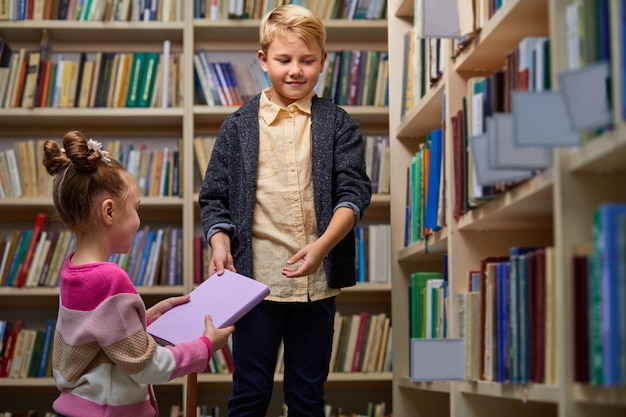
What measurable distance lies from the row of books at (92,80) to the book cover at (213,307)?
5.48 feet

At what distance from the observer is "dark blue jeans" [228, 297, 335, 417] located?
2.16m

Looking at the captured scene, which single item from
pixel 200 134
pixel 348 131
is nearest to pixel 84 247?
pixel 348 131

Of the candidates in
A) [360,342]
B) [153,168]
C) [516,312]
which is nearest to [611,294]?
[516,312]

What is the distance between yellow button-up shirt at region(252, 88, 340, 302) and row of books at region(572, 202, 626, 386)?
1.02 m

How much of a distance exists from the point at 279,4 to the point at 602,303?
2679 millimetres

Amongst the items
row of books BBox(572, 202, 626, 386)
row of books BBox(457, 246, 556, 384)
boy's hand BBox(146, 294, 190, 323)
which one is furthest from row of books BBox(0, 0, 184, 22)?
row of books BBox(572, 202, 626, 386)

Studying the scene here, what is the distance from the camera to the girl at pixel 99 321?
177 centimetres

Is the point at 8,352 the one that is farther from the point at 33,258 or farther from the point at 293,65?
the point at 293,65

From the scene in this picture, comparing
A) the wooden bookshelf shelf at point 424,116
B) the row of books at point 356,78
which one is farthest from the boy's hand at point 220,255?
the row of books at point 356,78

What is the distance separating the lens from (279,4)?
11.7 feet

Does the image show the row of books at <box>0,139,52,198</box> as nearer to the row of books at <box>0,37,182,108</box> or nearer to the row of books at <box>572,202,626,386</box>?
the row of books at <box>0,37,182,108</box>

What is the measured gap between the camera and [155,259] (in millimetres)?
3461

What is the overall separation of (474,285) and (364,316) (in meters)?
1.63

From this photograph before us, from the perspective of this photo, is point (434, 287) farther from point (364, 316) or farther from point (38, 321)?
point (38, 321)
